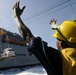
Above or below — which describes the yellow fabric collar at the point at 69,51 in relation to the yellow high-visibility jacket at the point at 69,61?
above

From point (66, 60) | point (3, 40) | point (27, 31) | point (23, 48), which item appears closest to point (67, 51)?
point (66, 60)

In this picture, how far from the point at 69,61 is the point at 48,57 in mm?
154

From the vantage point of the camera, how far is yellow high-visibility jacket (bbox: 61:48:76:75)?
1.86 metres

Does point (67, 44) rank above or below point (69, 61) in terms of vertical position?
above

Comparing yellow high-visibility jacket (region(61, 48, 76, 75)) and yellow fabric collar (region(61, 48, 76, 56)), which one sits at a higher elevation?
yellow fabric collar (region(61, 48, 76, 56))

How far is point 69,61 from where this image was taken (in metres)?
1.87

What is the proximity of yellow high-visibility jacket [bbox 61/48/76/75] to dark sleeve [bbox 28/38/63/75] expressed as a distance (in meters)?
0.04

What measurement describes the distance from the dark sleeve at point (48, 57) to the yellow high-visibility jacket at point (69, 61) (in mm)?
41

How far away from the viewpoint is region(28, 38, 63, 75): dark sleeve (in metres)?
1.90

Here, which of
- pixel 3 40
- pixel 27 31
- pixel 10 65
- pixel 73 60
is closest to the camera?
pixel 73 60

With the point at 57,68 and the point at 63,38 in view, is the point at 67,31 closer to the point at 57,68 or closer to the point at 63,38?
the point at 63,38

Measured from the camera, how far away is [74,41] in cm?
196

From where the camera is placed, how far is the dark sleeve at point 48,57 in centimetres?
190

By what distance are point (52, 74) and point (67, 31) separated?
0.33m
